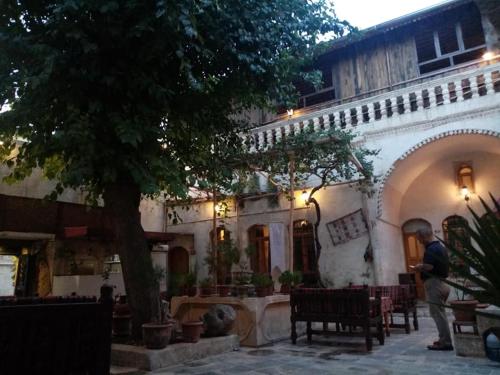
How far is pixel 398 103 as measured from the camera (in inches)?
439

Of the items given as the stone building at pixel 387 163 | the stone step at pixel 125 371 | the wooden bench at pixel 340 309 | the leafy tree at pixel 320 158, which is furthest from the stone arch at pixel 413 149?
the stone step at pixel 125 371

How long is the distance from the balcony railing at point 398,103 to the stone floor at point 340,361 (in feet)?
15.6

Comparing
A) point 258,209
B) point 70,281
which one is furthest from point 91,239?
point 258,209

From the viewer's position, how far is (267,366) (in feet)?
17.0

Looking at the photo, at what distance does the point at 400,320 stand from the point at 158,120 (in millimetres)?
7205

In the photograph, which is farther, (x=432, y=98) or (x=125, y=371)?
(x=432, y=98)

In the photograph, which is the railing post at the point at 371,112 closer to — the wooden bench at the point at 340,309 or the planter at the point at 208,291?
the wooden bench at the point at 340,309

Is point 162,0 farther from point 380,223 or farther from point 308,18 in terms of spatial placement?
point 380,223

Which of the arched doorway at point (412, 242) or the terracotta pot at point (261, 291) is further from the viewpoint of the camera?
the arched doorway at point (412, 242)

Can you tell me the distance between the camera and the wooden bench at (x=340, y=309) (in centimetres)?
604

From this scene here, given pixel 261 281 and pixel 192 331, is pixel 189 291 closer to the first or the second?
pixel 261 281

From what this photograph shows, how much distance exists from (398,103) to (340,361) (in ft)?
26.4

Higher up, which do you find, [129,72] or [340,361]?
[129,72]

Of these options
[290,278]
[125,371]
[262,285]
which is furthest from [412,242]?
[125,371]
